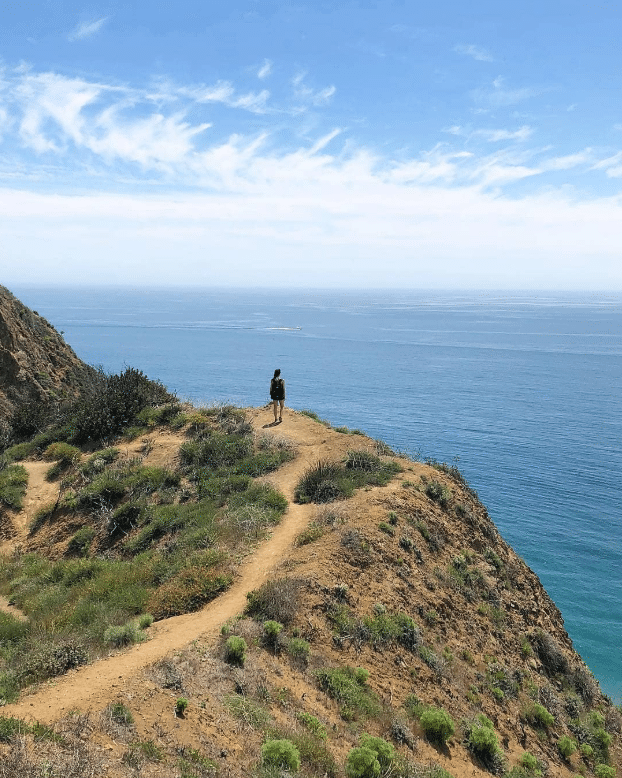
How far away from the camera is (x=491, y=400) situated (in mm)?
81188

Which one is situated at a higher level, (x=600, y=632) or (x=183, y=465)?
(x=183, y=465)

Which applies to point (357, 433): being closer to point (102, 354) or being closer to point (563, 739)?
point (563, 739)

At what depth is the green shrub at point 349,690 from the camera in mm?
10477

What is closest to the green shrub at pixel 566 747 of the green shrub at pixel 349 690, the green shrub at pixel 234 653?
the green shrub at pixel 349 690

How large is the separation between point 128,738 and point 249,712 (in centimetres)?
221

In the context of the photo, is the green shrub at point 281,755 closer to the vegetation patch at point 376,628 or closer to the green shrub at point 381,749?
the green shrub at point 381,749

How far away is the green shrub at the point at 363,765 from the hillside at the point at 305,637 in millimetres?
74

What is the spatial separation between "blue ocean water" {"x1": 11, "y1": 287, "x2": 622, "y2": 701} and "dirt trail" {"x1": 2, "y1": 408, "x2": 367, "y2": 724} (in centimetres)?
1438

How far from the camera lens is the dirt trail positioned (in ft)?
27.2

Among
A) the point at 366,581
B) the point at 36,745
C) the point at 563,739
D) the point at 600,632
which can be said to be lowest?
the point at 600,632

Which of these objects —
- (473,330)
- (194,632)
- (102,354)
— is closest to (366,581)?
(194,632)

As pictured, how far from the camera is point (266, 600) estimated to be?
12.2 metres

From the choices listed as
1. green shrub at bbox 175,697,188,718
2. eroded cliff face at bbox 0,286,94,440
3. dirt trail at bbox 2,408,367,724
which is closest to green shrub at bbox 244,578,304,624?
dirt trail at bbox 2,408,367,724

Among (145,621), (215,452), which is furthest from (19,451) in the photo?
(145,621)
